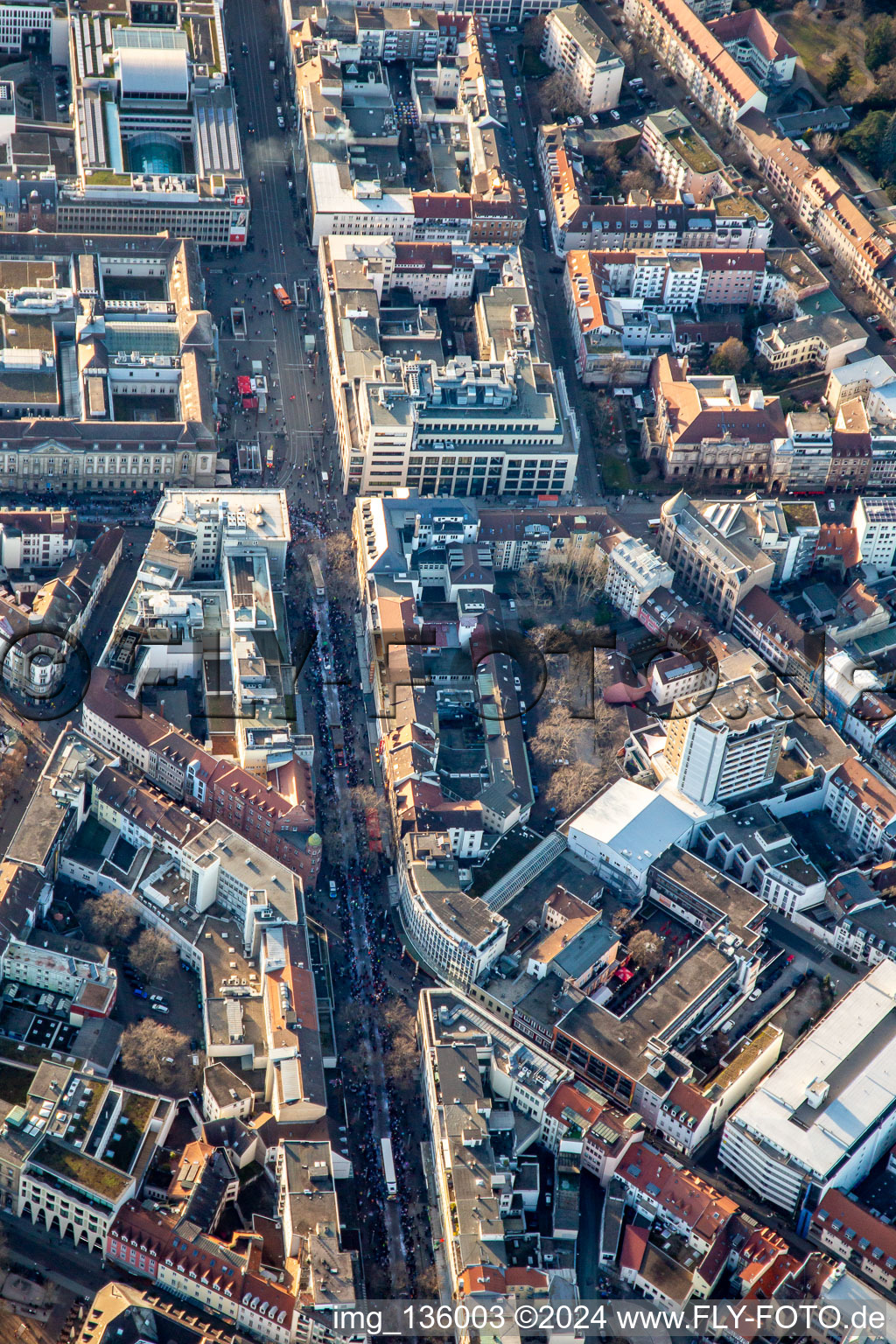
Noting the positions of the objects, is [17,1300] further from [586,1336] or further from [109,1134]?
[586,1336]

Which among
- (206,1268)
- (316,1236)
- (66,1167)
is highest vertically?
(66,1167)

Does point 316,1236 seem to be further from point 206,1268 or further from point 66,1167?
point 66,1167

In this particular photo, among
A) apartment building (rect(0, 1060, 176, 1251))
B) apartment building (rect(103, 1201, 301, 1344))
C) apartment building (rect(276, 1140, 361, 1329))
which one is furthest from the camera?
apartment building (rect(0, 1060, 176, 1251))

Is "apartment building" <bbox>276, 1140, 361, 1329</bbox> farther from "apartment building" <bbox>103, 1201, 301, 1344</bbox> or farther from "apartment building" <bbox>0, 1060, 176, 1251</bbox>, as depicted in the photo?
"apartment building" <bbox>0, 1060, 176, 1251</bbox>

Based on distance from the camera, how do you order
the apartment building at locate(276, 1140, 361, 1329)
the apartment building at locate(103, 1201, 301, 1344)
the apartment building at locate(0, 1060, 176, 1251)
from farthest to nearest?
the apartment building at locate(0, 1060, 176, 1251), the apartment building at locate(103, 1201, 301, 1344), the apartment building at locate(276, 1140, 361, 1329)

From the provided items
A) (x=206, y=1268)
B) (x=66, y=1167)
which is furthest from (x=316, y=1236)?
(x=66, y=1167)

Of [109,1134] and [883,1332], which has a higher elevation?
[109,1134]

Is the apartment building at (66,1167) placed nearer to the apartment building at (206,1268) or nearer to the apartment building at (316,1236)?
the apartment building at (206,1268)

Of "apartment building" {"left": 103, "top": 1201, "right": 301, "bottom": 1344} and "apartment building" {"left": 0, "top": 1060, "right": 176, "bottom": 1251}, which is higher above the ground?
"apartment building" {"left": 0, "top": 1060, "right": 176, "bottom": 1251}

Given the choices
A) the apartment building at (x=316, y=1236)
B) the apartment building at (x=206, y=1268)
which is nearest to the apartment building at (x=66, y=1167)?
the apartment building at (x=206, y=1268)

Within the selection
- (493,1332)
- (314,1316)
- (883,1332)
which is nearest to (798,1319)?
(883,1332)

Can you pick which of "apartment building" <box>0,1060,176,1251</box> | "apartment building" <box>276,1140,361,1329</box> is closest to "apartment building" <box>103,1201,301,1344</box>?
"apartment building" <box>0,1060,176,1251</box>
